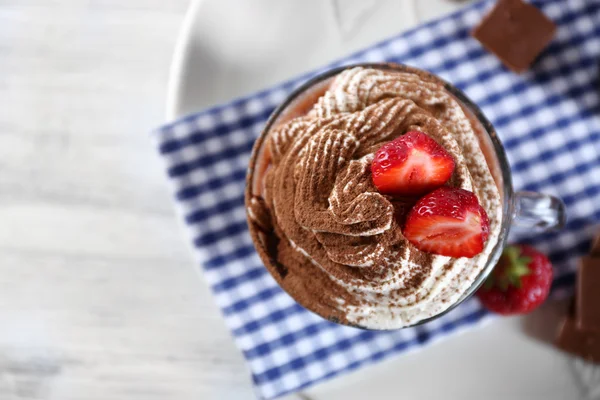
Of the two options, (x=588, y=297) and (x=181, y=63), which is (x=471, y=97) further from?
(x=181, y=63)

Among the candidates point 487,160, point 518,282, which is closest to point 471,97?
point 487,160

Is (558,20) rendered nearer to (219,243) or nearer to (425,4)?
(425,4)

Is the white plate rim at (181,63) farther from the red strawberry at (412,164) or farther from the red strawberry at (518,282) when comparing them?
the red strawberry at (518,282)

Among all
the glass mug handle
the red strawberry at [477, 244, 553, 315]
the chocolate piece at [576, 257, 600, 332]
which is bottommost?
the chocolate piece at [576, 257, 600, 332]

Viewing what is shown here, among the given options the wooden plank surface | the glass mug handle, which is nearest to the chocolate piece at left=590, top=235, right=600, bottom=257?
the glass mug handle

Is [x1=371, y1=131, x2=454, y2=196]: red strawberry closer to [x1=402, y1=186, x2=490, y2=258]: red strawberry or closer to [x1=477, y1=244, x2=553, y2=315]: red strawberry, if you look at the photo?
[x1=402, y1=186, x2=490, y2=258]: red strawberry

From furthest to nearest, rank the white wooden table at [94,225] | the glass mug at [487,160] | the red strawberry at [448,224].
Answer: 1. the white wooden table at [94,225]
2. the glass mug at [487,160]
3. the red strawberry at [448,224]

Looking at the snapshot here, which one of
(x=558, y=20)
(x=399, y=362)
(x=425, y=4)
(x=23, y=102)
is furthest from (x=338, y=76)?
(x=23, y=102)

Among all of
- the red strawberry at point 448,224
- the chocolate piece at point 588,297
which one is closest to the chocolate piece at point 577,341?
the chocolate piece at point 588,297
